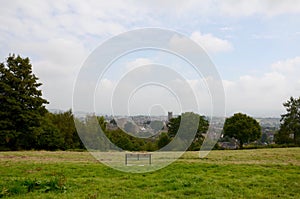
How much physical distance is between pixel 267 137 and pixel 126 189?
44600mm

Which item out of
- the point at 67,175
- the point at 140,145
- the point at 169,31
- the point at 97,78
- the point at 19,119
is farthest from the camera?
the point at 19,119

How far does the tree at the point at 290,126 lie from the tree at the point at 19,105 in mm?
35398

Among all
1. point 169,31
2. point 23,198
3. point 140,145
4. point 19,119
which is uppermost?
point 169,31

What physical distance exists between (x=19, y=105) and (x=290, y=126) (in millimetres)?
39723

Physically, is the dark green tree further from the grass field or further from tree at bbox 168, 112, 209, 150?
tree at bbox 168, 112, 209, 150

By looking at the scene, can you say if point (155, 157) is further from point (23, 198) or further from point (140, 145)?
point (23, 198)

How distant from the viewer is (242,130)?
1834 inches

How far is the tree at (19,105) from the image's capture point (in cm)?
3238

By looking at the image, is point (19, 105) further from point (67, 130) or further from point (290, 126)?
point (290, 126)

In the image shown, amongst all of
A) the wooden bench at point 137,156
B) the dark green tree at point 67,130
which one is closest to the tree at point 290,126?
the dark green tree at point 67,130

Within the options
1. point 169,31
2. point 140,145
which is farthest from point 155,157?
point 169,31

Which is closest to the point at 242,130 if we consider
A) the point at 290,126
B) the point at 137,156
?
the point at 290,126

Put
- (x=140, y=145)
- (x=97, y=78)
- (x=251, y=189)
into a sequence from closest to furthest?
(x=251, y=189) < (x=97, y=78) < (x=140, y=145)

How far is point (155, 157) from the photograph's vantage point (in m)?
15.3
